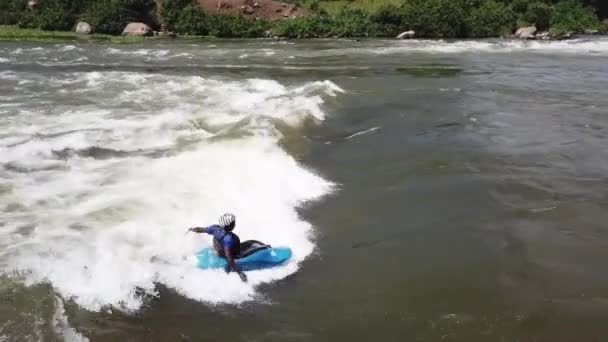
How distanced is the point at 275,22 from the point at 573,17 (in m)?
27.6

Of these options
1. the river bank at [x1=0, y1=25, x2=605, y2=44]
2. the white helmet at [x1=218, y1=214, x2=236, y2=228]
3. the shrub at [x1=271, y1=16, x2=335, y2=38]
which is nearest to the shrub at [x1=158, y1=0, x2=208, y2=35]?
the river bank at [x1=0, y1=25, x2=605, y2=44]

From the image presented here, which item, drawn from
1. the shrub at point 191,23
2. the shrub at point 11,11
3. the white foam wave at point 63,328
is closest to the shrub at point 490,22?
the shrub at point 191,23

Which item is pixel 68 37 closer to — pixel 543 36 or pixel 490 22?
pixel 490 22

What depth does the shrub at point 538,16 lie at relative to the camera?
47438 mm

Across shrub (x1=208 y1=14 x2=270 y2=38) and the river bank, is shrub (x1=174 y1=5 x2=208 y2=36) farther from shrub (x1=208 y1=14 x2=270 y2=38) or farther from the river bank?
the river bank

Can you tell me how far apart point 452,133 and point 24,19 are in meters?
41.2

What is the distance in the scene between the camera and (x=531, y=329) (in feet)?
19.6

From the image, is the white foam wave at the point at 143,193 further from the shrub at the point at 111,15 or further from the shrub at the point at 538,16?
the shrub at the point at 538,16

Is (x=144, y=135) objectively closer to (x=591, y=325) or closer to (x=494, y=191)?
(x=494, y=191)

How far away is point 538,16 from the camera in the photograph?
156 ft

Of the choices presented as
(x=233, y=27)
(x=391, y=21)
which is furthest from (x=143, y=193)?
(x=391, y=21)

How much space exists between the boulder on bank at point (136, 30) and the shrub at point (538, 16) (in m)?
31.0

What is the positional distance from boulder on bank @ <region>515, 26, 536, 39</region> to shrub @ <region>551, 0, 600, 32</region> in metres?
4.65

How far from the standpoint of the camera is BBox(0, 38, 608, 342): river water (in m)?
6.18
